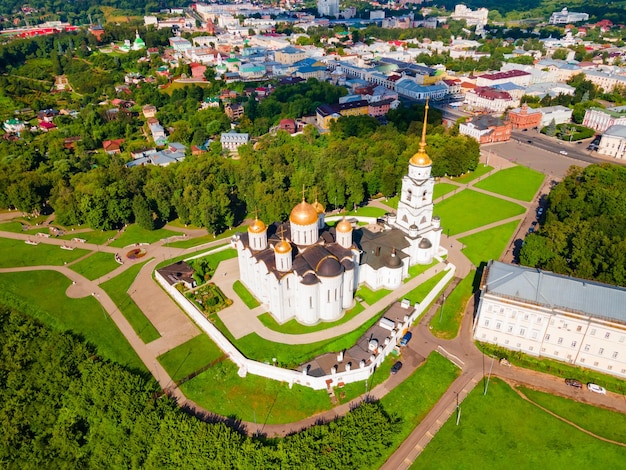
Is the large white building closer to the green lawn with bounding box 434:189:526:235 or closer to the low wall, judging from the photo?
the low wall

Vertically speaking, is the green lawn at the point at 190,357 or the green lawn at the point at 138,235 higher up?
the green lawn at the point at 190,357

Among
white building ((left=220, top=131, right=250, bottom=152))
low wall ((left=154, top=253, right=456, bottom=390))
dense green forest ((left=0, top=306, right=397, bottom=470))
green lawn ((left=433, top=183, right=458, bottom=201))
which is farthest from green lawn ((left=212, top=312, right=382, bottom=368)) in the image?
white building ((left=220, top=131, right=250, bottom=152))

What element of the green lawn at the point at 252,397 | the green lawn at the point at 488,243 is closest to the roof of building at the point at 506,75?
the green lawn at the point at 488,243

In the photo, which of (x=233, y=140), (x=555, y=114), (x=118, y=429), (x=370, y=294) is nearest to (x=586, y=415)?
(x=370, y=294)

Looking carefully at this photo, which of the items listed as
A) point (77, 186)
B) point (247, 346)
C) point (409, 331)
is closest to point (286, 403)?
point (247, 346)

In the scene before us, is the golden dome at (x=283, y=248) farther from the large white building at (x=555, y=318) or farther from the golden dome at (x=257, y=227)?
the large white building at (x=555, y=318)

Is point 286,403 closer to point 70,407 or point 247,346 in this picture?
point 247,346
